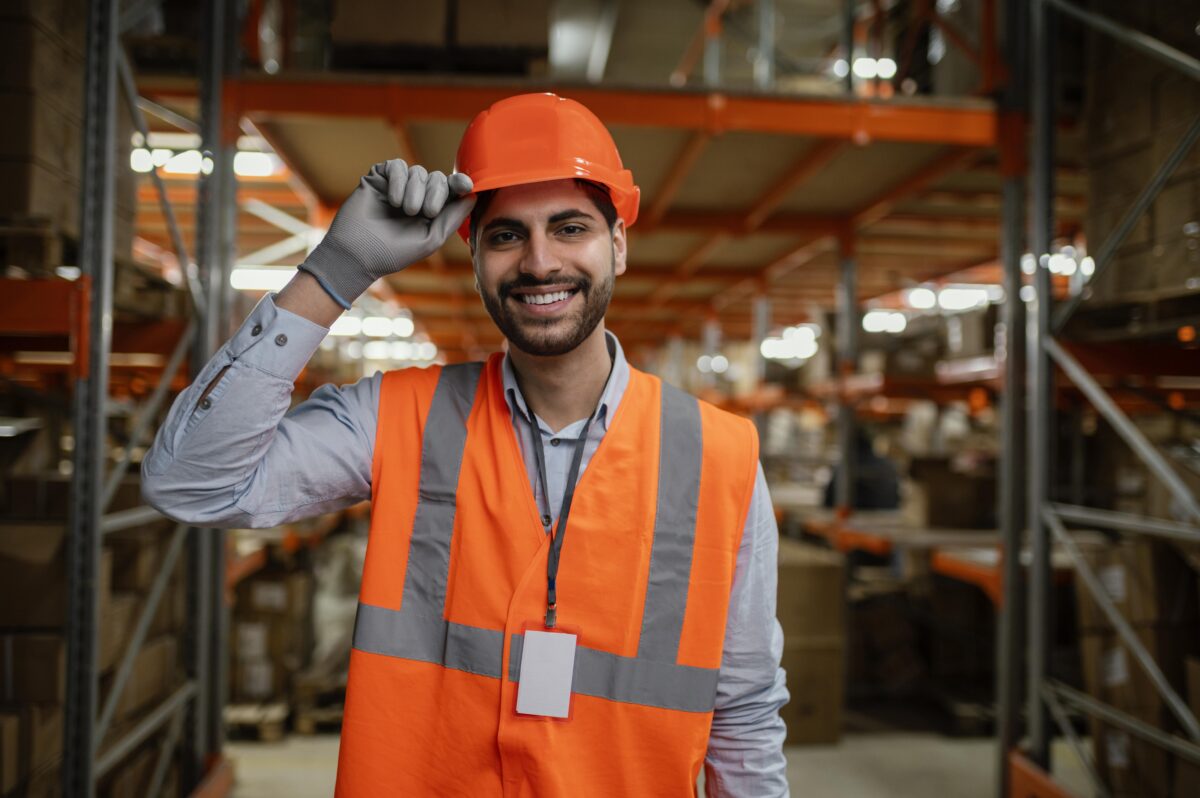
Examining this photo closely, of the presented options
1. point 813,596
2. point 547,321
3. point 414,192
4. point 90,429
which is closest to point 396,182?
point 414,192

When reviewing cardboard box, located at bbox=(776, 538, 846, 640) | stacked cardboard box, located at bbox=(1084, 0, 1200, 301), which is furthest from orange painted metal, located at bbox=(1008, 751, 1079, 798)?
stacked cardboard box, located at bbox=(1084, 0, 1200, 301)

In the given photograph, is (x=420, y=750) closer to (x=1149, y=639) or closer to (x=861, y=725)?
(x=1149, y=639)

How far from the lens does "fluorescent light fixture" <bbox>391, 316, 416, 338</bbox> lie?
51.5 ft

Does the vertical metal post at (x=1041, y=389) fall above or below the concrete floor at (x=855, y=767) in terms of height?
above

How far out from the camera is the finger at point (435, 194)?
1.62m

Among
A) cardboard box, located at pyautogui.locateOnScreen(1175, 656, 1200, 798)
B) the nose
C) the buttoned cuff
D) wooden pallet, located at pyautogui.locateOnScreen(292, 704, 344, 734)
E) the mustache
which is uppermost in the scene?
the nose

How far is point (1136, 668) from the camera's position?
13.6 feet

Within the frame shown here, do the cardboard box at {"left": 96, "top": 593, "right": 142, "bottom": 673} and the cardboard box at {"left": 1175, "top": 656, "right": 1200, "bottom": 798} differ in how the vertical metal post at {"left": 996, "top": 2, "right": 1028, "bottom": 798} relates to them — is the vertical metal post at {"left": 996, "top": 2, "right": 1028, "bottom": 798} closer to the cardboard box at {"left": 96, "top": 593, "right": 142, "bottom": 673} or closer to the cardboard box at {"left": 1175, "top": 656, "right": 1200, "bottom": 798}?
the cardboard box at {"left": 1175, "top": 656, "right": 1200, "bottom": 798}

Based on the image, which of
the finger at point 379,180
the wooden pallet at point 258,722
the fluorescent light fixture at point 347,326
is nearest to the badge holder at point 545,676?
the finger at point 379,180

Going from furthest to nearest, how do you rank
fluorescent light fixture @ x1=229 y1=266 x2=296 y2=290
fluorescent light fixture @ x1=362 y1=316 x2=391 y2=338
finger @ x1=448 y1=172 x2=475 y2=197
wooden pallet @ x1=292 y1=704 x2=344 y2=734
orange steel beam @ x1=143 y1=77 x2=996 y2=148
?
fluorescent light fixture @ x1=362 y1=316 x2=391 y2=338
fluorescent light fixture @ x1=229 y1=266 x2=296 y2=290
wooden pallet @ x1=292 y1=704 x2=344 y2=734
orange steel beam @ x1=143 y1=77 x2=996 y2=148
finger @ x1=448 y1=172 x2=475 y2=197

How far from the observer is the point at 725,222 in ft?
22.7

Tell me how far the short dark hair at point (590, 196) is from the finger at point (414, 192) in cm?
24

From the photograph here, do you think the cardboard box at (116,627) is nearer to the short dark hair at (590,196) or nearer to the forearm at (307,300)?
the forearm at (307,300)

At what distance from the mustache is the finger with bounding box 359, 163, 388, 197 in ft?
1.05
